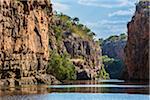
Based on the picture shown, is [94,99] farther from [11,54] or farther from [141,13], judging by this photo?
[141,13]

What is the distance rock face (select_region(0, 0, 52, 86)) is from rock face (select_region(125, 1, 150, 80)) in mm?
41526

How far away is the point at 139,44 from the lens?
544 ft

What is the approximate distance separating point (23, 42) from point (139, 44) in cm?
6470

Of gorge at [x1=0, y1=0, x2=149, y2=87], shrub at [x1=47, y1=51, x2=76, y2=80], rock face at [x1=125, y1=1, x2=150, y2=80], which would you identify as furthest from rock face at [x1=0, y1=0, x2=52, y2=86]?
rock face at [x1=125, y1=1, x2=150, y2=80]

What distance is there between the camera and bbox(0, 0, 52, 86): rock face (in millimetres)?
100312

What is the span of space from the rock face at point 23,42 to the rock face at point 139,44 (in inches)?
1635

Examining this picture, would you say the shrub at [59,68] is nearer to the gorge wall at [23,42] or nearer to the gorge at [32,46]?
the gorge at [32,46]

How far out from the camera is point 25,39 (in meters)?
112

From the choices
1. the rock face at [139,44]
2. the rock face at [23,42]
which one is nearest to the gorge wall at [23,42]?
the rock face at [23,42]

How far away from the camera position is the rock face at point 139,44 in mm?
158250

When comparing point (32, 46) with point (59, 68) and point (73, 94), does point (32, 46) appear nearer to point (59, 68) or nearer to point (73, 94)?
point (59, 68)

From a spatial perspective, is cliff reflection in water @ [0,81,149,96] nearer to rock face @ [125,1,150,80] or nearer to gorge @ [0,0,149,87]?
gorge @ [0,0,149,87]

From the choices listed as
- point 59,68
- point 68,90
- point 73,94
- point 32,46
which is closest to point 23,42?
point 32,46

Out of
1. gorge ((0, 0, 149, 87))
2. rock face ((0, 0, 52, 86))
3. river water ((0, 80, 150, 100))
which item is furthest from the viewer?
gorge ((0, 0, 149, 87))
